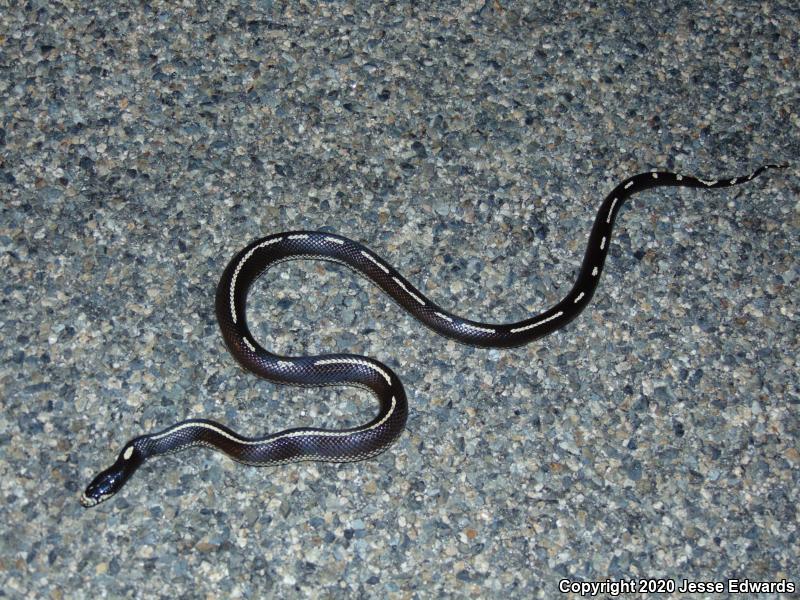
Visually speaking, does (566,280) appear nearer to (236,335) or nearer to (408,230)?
(408,230)

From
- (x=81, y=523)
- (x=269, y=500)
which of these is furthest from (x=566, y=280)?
(x=81, y=523)

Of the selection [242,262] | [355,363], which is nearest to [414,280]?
[355,363]

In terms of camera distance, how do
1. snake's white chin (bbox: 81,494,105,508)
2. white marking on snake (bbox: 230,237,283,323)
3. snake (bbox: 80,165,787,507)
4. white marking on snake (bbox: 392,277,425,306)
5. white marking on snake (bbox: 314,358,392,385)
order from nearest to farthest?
snake's white chin (bbox: 81,494,105,508), snake (bbox: 80,165,787,507), white marking on snake (bbox: 314,358,392,385), white marking on snake (bbox: 230,237,283,323), white marking on snake (bbox: 392,277,425,306)

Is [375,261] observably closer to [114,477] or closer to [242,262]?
[242,262]

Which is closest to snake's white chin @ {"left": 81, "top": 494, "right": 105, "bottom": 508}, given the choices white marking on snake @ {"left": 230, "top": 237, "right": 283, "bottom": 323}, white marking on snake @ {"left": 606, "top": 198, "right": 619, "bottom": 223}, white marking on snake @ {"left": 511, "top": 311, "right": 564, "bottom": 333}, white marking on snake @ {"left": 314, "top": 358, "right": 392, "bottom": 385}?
white marking on snake @ {"left": 230, "top": 237, "right": 283, "bottom": 323}

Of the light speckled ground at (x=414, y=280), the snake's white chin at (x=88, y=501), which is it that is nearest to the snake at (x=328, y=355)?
the snake's white chin at (x=88, y=501)

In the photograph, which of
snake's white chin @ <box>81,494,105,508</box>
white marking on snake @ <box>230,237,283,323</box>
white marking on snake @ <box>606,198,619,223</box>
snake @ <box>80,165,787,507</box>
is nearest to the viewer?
snake's white chin @ <box>81,494,105,508</box>

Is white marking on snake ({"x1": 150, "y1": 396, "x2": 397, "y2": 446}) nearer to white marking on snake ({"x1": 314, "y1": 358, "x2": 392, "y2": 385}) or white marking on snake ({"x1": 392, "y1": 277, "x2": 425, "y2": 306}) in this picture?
white marking on snake ({"x1": 314, "y1": 358, "x2": 392, "y2": 385})
